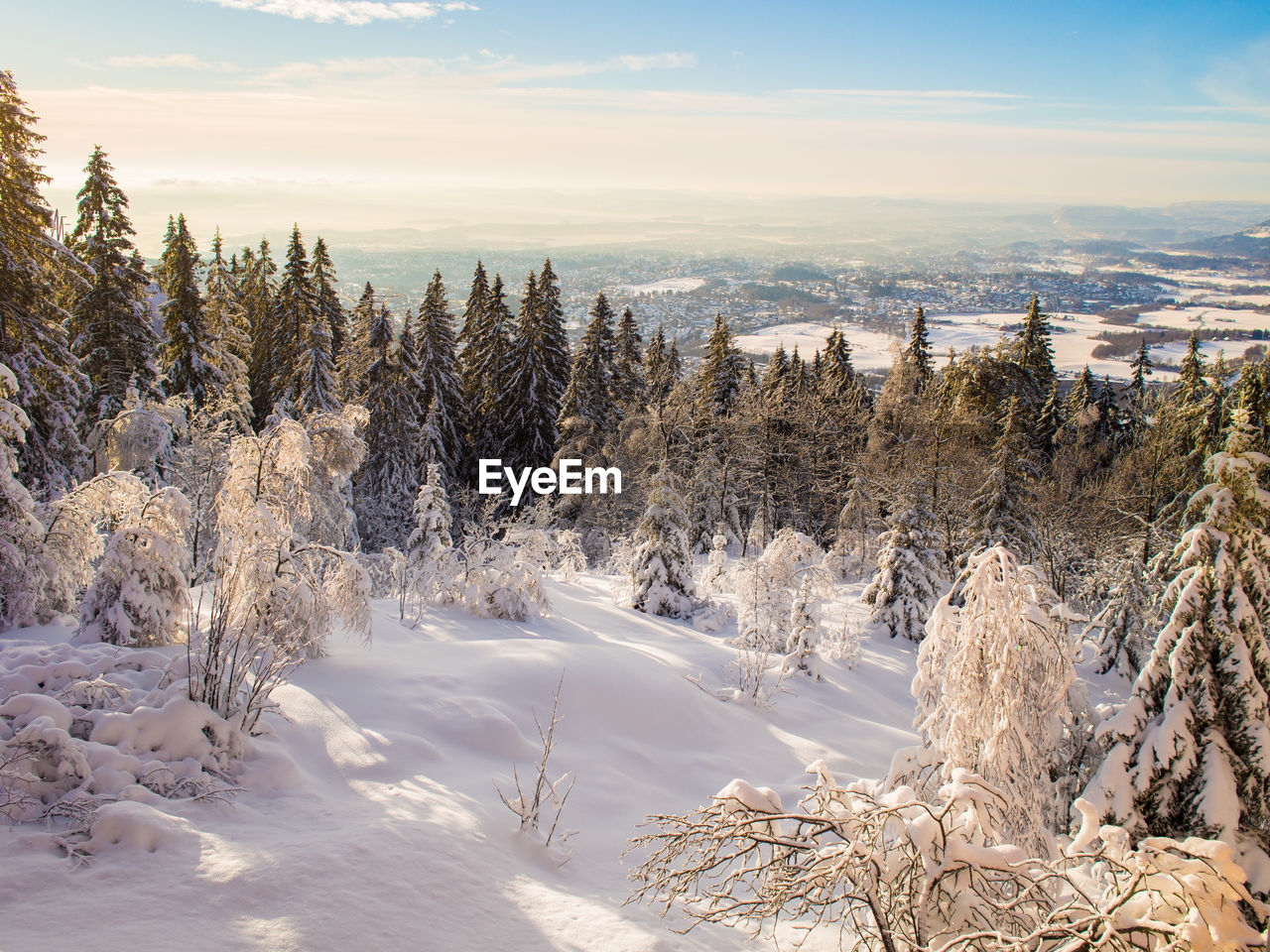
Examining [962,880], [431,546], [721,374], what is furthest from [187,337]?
[962,880]

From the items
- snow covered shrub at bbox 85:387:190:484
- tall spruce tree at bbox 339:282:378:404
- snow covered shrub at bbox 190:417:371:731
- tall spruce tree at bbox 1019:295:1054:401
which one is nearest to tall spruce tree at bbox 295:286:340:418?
tall spruce tree at bbox 339:282:378:404

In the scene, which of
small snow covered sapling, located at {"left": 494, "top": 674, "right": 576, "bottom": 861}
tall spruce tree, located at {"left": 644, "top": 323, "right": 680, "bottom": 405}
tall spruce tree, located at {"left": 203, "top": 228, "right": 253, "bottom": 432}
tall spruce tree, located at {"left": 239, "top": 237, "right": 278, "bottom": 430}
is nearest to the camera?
small snow covered sapling, located at {"left": 494, "top": 674, "right": 576, "bottom": 861}

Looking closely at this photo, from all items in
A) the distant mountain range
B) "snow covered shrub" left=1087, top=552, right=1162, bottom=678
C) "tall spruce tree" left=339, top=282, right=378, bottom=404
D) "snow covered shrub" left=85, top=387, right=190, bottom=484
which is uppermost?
the distant mountain range

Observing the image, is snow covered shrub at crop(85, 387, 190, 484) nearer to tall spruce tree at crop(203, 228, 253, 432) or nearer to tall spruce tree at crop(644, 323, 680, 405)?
tall spruce tree at crop(203, 228, 253, 432)

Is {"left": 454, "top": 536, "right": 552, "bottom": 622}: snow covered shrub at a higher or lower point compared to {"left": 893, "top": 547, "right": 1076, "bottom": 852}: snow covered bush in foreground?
lower

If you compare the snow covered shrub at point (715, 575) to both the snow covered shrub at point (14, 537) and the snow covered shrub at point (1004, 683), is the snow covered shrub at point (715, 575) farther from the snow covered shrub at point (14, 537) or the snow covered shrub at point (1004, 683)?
the snow covered shrub at point (14, 537)

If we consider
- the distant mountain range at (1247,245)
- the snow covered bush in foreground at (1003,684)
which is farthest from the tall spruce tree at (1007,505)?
the distant mountain range at (1247,245)
